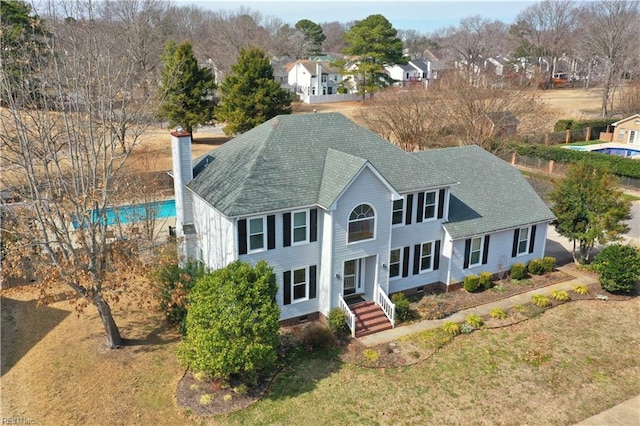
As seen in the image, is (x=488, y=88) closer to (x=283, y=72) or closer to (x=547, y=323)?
(x=547, y=323)

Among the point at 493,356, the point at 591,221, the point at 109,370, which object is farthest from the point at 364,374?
the point at 591,221

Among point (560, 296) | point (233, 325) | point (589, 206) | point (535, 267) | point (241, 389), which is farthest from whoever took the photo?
point (589, 206)

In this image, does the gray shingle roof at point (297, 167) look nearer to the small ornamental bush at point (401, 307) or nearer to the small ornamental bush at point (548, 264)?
the small ornamental bush at point (401, 307)

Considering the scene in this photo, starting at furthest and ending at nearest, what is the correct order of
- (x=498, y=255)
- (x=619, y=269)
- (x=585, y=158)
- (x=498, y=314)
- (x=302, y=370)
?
(x=585, y=158) < (x=498, y=255) < (x=619, y=269) < (x=498, y=314) < (x=302, y=370)

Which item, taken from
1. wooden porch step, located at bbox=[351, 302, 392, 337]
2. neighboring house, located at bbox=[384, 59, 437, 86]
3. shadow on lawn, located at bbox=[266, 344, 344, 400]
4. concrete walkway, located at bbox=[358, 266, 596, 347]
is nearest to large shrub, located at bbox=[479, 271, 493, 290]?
concrete walkway, located at bbox=[358, 266, 596, 347]

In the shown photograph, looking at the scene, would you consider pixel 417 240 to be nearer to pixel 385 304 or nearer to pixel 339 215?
pixel 385 304

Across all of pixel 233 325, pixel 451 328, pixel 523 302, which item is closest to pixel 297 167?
pixel 233 325
